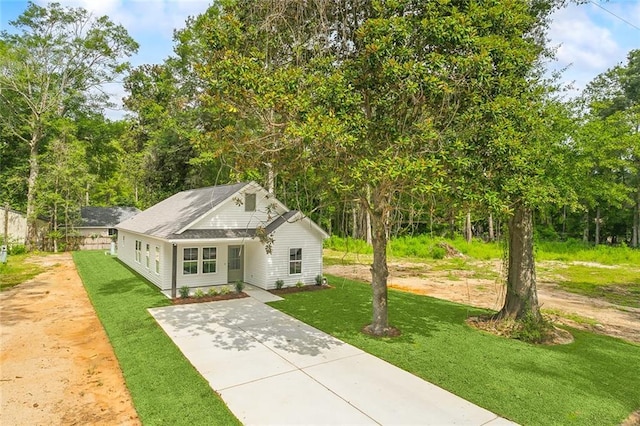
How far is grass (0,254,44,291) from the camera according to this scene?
54.0 feet

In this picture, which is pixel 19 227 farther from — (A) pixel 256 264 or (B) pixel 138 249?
(A) pixel 256 264

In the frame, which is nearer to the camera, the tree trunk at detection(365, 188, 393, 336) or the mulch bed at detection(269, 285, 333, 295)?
the tree trunk at detection(365, 188, 393, 336)

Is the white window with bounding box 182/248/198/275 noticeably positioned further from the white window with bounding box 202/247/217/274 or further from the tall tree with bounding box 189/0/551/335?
the tall tree with bounding box 189/0/551/335

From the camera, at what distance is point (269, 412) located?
568cm

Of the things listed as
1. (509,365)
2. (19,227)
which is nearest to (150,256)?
(509,365)

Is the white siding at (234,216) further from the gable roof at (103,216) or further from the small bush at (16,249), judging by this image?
the gable roof at (103,216)

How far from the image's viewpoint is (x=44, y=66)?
101 ft

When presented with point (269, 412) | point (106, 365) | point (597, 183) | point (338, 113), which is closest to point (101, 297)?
point (106, 365)

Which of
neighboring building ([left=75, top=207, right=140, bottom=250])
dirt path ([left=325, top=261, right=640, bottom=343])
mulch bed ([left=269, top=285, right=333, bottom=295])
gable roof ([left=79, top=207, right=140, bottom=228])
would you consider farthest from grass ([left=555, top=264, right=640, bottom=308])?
gable roof ([left=79, top=207, right=140, bottom=228])

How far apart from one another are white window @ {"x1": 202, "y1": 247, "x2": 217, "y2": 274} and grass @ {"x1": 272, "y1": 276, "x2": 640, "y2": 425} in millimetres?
5022

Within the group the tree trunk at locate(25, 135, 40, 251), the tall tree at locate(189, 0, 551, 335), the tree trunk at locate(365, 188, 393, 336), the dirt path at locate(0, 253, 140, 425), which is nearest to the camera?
the dirt path at locate(0, 253, 140, 425)

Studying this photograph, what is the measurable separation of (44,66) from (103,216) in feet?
45.2

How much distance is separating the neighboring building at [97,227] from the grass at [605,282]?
111 feet

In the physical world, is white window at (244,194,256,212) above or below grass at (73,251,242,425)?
above
